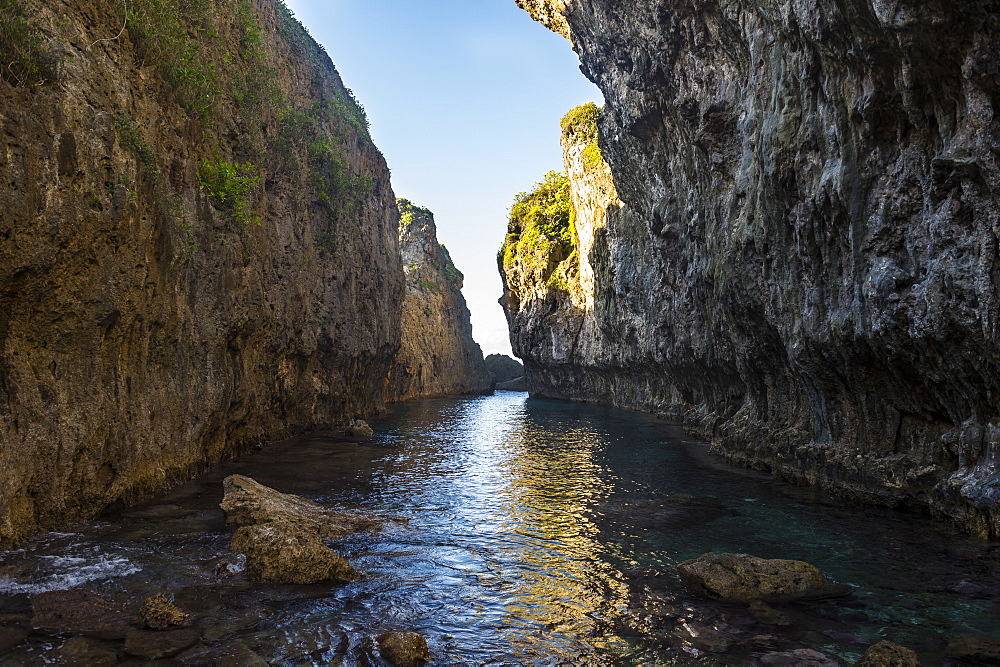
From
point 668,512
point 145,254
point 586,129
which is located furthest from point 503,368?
point 145,254

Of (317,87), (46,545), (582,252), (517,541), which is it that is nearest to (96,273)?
(46,545)

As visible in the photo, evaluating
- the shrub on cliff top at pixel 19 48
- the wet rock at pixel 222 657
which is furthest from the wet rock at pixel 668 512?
the shrub on cliff top at pixel 19 48

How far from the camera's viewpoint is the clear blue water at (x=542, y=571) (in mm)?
7859

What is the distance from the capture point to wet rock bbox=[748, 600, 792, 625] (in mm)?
8477

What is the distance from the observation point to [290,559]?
32.5 ft

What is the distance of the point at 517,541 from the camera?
12688 mm

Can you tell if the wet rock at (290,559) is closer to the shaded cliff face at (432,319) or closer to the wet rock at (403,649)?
the wet rock at (403,649)

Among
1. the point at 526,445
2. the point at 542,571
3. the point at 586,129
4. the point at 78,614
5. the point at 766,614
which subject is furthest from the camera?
the point at 586,129

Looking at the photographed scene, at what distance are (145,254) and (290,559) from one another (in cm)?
740

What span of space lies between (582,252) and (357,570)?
49.0 meters

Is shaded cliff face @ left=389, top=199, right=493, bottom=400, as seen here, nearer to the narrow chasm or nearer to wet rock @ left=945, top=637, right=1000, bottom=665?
the narrow chasm

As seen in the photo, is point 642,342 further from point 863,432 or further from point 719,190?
point 863,432

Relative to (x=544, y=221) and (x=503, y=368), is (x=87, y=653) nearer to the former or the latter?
(x=544, y=221)

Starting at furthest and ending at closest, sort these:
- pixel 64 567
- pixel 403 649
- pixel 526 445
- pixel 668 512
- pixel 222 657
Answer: pixel 526 445 < pixel 668 512 < pixel 64 567 < pixel 403 649 < pixel 222 657
